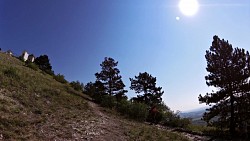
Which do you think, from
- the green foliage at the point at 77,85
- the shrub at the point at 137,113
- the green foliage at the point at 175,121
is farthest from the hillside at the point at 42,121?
the green foliage at the point at 77,85

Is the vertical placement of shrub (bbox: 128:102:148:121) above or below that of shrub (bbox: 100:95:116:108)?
below

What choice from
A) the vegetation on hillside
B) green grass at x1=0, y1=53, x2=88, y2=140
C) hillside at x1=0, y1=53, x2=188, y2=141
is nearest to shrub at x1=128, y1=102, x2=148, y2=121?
the vegetation on hillside

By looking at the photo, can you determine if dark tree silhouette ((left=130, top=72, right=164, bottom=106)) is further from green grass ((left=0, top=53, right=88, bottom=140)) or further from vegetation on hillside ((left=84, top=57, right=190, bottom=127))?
green grass ((left=0, top=53, right=88, bottom=140))

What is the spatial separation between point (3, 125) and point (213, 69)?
58.1 feet

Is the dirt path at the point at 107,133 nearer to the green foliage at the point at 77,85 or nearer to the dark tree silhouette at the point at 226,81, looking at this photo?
the dark tree silhouette at the point at 226,81

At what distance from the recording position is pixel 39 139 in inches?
359

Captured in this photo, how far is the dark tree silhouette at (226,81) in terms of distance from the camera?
19797 millimetres

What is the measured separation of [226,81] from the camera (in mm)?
20297

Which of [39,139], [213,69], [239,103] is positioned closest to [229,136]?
[239,103]

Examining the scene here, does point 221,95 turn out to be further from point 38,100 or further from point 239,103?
point 38,100

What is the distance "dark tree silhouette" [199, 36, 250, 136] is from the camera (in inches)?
779

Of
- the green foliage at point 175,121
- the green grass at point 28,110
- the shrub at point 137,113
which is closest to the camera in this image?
the green grass at point 28,110

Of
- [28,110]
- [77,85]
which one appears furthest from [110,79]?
[28,110]

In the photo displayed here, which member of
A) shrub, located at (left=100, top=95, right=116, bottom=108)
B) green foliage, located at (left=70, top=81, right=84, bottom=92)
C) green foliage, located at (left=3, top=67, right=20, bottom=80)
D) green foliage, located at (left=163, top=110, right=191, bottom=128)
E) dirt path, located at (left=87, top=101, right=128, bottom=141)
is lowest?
dirt path, located at (left=87, top=101, right=128, bottom=141)
